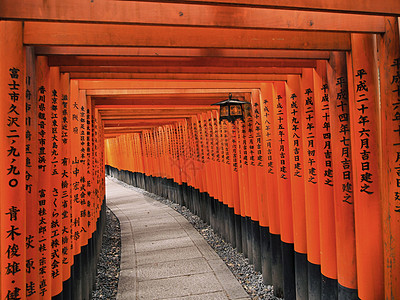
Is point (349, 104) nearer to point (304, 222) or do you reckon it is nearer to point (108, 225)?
point (304, 222)

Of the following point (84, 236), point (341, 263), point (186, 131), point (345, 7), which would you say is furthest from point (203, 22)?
point (186, 131)

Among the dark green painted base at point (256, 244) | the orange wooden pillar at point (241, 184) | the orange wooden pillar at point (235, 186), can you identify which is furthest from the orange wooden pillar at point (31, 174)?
the orange wooden pillar at point (235, 186)

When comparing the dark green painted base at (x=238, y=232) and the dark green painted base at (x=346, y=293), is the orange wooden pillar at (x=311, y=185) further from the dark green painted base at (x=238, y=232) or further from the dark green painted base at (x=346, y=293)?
the dark green painted base at (x=238, y=232)

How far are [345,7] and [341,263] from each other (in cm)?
273

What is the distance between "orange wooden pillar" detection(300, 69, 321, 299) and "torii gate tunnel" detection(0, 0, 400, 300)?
2 cm

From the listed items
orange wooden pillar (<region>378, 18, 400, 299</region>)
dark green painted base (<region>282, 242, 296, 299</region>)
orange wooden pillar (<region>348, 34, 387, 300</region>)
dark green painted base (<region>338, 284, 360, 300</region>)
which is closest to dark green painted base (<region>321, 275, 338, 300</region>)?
dark green painted base (<region>338, 284, 360, 300</region>)

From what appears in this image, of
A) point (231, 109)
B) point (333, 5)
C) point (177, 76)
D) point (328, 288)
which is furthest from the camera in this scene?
point (231, 109)

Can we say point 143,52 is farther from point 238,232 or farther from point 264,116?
point 238,232

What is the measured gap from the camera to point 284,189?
17.6 ft

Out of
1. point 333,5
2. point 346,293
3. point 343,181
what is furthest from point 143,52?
point 346,293

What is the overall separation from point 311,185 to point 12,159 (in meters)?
3.56

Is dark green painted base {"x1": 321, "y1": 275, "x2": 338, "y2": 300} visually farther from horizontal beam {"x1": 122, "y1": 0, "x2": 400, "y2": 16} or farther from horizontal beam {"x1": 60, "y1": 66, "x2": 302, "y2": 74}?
horizontal beam {"x1": 122, "y1": 0, "x2": 400, "y2": 16}

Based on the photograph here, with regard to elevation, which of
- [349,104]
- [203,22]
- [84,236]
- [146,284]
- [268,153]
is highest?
[203,22]

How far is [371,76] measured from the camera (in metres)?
3.19
